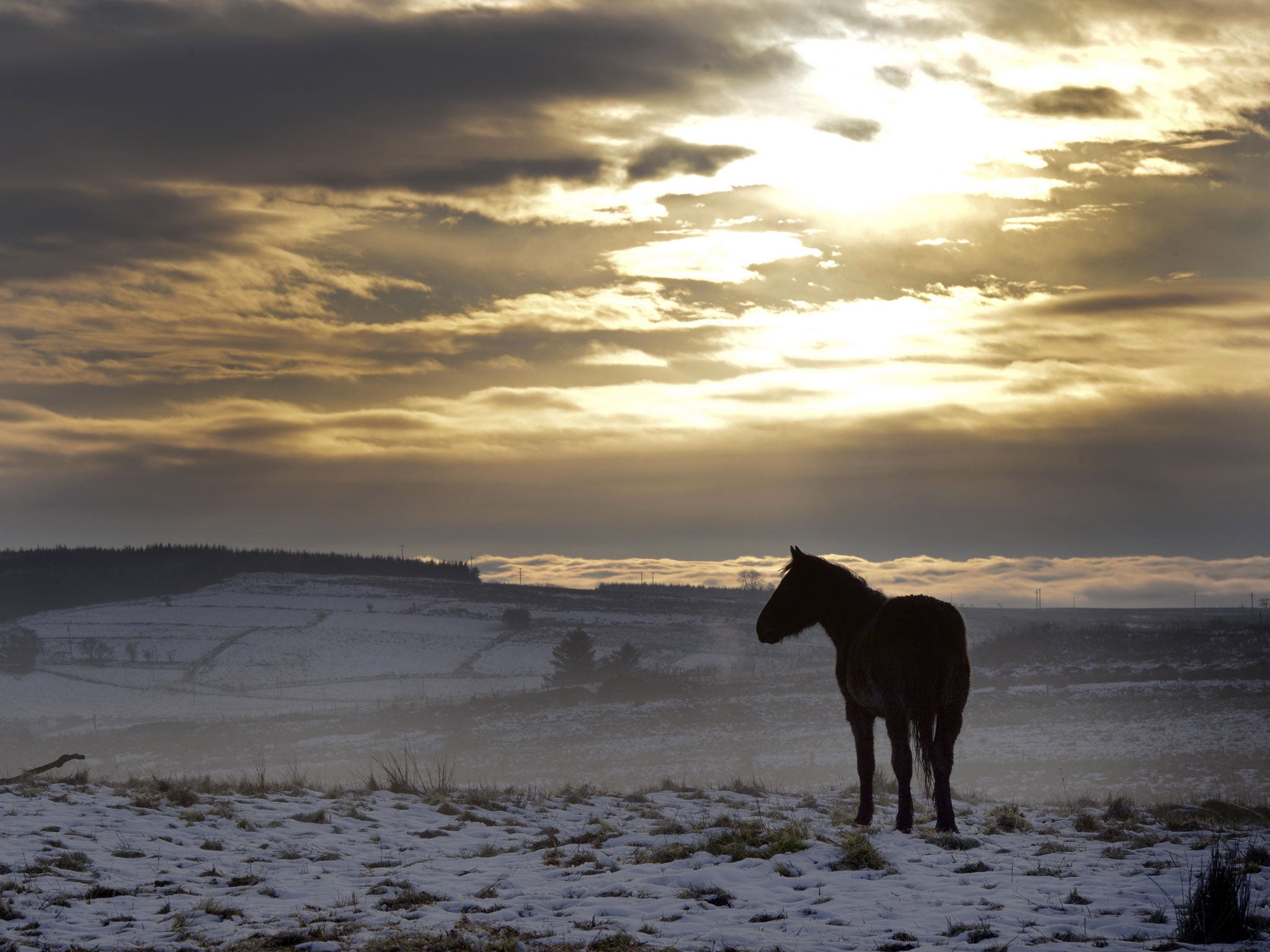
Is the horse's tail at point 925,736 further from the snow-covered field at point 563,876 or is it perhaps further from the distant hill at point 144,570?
the distant hill at point 144,570

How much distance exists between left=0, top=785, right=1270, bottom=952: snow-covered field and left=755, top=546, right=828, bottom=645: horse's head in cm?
248

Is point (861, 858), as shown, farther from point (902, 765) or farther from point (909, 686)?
point (909, 686)

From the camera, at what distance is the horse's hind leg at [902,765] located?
38.5 ft

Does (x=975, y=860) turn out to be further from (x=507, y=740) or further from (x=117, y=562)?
(x=117, y=562)

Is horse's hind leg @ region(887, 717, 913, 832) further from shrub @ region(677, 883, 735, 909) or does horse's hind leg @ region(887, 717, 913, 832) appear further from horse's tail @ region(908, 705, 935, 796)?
shrub @ region(677, 883, 735, 909)

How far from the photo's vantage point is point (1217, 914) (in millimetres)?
6840

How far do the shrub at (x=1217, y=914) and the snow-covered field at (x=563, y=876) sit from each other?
24cm

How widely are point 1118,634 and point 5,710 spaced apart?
72853 millimetres

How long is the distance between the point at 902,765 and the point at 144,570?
469 feet

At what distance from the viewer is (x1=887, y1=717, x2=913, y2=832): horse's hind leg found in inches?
462

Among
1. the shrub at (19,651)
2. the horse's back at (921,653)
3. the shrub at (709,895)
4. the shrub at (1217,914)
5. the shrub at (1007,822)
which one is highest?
the horse's back at (921,653)

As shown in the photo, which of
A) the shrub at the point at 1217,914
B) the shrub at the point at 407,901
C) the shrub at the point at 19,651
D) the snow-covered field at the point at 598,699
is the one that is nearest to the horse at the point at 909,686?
the shrub at the point at 1217,914

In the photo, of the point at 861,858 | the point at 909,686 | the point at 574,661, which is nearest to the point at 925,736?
the point at 909,686

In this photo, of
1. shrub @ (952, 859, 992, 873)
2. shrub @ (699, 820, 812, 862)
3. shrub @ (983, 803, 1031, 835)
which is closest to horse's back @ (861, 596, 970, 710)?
shrub @ (983, 803, 1031, 835)
